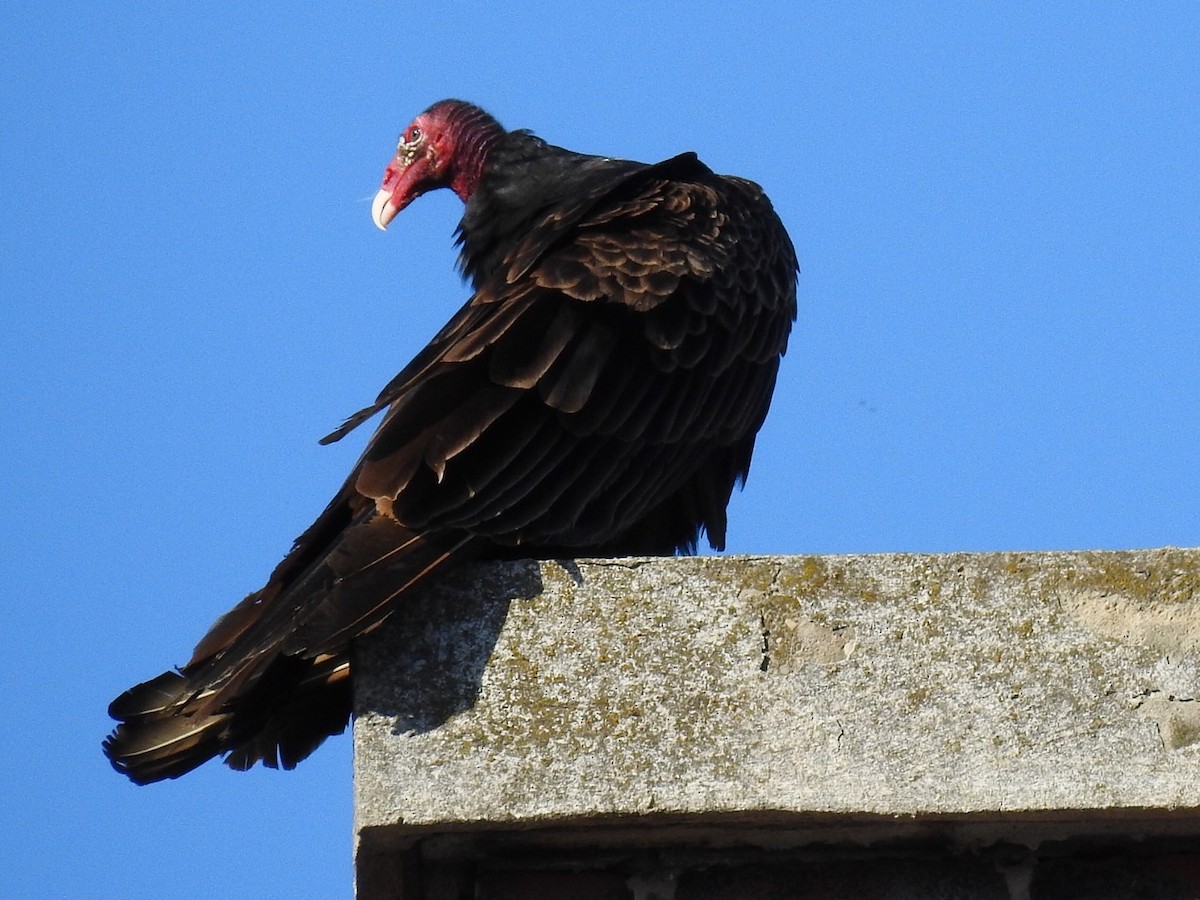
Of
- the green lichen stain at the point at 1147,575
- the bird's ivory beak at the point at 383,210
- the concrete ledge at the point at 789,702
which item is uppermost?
the bird's ivory beak at the point at 383,210

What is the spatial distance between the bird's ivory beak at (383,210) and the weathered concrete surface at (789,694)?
138 inches

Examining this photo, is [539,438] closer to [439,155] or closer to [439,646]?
[439,646]

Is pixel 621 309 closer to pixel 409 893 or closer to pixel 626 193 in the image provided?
pixel 626 193

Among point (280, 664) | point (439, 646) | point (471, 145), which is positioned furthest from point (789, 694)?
point (471, 145)

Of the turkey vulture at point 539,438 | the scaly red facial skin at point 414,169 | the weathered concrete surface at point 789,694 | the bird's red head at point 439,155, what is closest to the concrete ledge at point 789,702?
the weathered concrete surface at point 789,694

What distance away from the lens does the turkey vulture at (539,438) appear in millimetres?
2586

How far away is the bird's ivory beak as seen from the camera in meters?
5.82

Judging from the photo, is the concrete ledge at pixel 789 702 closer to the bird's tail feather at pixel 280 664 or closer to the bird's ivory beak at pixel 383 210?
the bird's tail feather at pixel 280 664

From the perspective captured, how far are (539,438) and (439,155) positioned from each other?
288cm

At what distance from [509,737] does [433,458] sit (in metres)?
0.57

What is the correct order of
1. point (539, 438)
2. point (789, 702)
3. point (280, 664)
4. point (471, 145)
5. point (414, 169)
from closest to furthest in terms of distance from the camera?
point (789, 702) → point (280, 664) → point (539, 438) → point (471, 145) → point (414, 169)

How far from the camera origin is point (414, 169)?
5738 mm

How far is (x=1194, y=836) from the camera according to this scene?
2.38 metres

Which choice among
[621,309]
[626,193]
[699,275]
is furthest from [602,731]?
[626,193]
